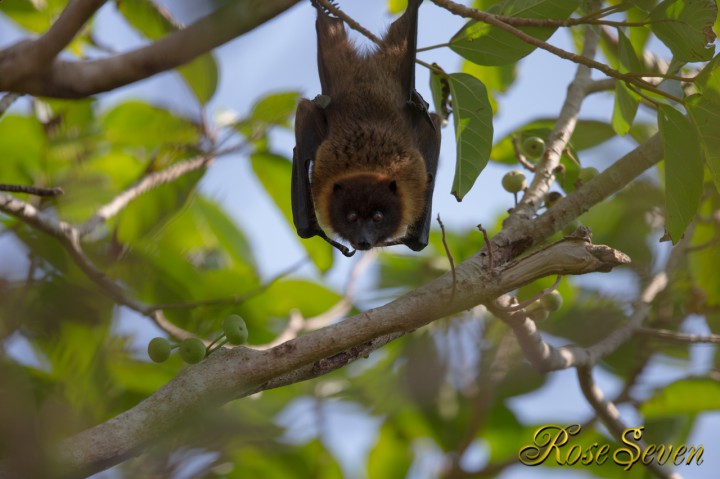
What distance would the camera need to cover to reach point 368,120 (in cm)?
634

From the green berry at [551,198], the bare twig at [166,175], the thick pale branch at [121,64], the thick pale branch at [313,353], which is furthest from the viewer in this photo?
the bare twig at [166,175]

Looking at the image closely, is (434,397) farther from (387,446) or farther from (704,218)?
(704,218)

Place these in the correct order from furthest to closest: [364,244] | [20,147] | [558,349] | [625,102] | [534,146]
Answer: [20,147], [364,244], [534,146], [625,102], [558,349]

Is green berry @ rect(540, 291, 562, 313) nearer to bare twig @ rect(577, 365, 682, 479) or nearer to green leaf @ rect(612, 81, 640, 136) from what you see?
bare twig @ rect(577, 365, 682, 479)

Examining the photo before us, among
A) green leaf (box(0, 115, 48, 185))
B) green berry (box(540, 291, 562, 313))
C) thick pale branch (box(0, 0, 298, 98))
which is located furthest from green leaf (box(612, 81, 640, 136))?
green leaf (box(0, 115, 48, 185))

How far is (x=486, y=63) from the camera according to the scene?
482cm

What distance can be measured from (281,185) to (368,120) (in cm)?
143

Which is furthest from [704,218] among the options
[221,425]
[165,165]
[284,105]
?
[221,425]

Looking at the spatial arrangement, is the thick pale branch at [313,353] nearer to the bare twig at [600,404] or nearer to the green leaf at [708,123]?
the green leaf at [708,123]

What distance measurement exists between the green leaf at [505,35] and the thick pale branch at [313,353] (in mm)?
1459

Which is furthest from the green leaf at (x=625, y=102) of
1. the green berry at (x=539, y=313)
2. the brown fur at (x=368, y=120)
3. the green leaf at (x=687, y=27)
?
the brown fur at (x=368, y=120)

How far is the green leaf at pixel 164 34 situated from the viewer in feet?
18.7

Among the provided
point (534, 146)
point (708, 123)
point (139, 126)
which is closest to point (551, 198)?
point (534, 146)

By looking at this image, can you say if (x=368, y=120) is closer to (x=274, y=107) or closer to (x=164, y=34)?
(x=274, y=107)
